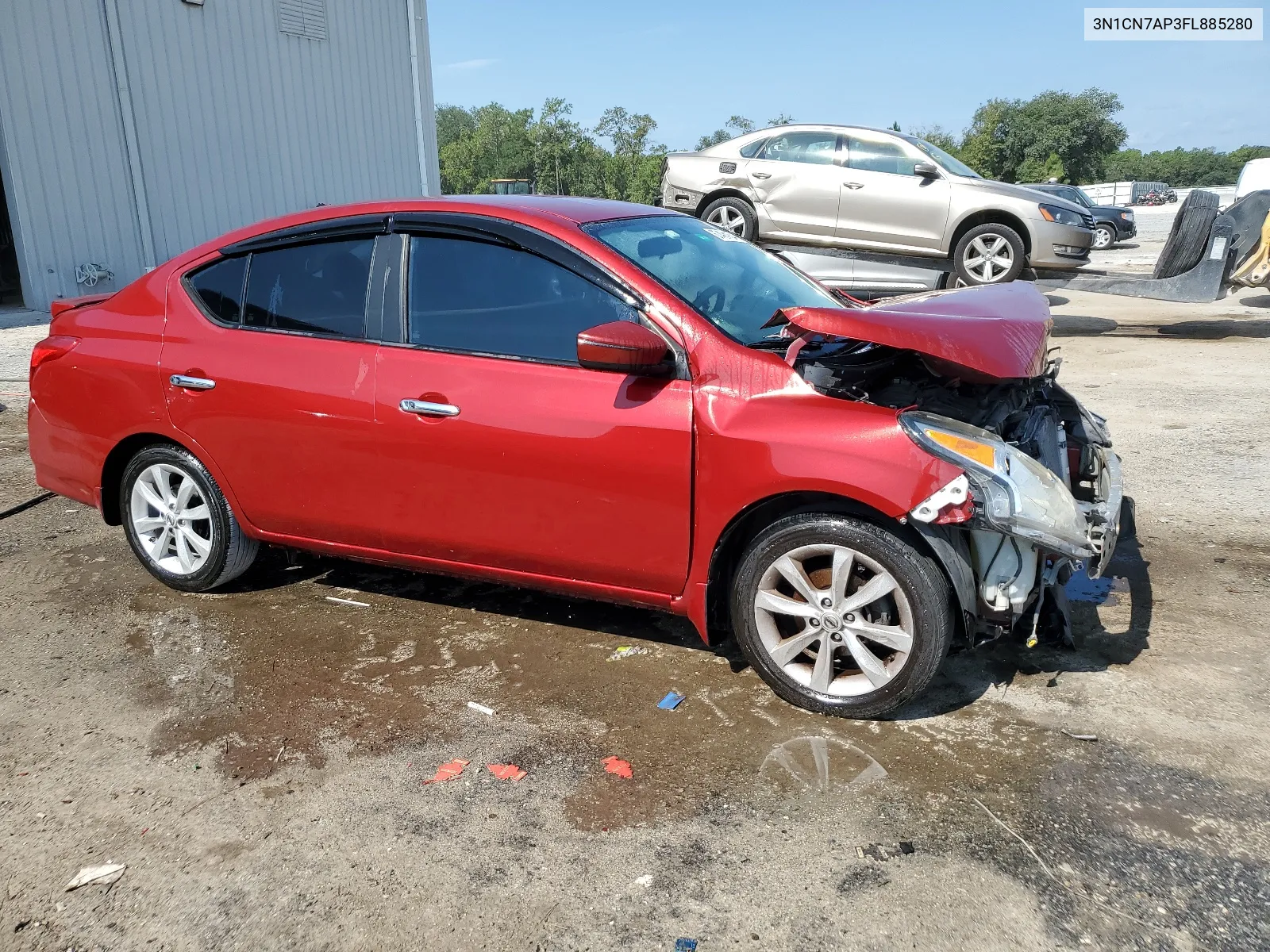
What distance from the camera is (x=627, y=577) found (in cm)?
362

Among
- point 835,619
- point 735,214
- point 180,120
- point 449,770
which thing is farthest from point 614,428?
point 180,120

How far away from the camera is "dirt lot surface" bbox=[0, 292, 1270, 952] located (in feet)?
8.21

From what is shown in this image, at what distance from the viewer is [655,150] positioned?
62281 mm

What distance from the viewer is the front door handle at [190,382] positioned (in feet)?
13.9

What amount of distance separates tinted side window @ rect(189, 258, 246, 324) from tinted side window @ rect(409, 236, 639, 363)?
90cm

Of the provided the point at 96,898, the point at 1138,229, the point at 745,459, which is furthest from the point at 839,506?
the point at 1138,229

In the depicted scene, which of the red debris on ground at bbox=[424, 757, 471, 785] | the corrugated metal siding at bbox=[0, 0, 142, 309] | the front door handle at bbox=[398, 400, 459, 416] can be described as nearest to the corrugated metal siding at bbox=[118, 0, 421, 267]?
the corrugated metal siding at bbox=[0, 0, 142, 309]

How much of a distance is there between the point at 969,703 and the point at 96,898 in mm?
2694

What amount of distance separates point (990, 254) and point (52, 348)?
9.36 meters

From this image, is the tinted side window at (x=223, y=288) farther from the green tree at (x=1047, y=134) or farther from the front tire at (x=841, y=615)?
the green tree at (x=1047, y=134)

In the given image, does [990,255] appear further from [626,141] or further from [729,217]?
[626,141]

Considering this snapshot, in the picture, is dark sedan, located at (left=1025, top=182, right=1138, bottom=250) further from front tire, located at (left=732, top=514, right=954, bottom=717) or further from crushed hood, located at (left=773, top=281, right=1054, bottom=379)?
front tire, located at (left=732, top=514, right=954, bottom=717)

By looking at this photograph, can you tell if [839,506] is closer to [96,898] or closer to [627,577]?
[627,577]

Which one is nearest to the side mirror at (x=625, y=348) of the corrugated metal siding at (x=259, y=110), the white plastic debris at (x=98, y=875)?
the white plastic debris at (x=98, y=875)
